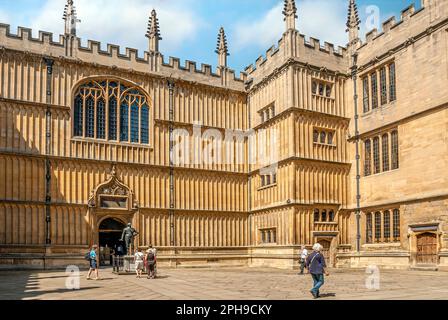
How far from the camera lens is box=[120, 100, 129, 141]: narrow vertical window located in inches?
1325

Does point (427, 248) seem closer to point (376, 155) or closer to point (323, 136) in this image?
point (376, 155)

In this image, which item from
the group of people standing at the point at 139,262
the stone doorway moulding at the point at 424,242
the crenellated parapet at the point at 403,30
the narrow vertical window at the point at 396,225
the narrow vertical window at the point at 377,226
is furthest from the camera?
the narrow vertical window at the point at 377,226

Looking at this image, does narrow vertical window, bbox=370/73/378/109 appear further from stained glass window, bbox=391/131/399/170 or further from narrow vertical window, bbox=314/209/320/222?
narrow vertical window, bbox=314/209/320/222

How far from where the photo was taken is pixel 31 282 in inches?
841

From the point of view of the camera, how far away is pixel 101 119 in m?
33.1

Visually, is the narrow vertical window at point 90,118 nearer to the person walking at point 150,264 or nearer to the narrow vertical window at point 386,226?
the person walking at point 150,264

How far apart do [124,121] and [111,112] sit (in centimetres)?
100

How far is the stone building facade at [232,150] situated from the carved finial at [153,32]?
0.08 meters

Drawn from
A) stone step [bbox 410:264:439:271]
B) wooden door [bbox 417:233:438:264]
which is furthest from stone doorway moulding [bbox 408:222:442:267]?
stone step [bbox 410:264:439:271]

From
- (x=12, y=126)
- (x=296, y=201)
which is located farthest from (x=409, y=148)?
(x=12, y=126)

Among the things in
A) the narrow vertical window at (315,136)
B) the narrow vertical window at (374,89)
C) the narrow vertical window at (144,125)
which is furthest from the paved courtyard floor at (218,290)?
the narrow vertical window at (144,125)

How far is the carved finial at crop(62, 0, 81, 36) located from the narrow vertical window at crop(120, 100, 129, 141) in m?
5.38

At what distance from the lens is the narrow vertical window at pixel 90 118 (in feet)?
107
